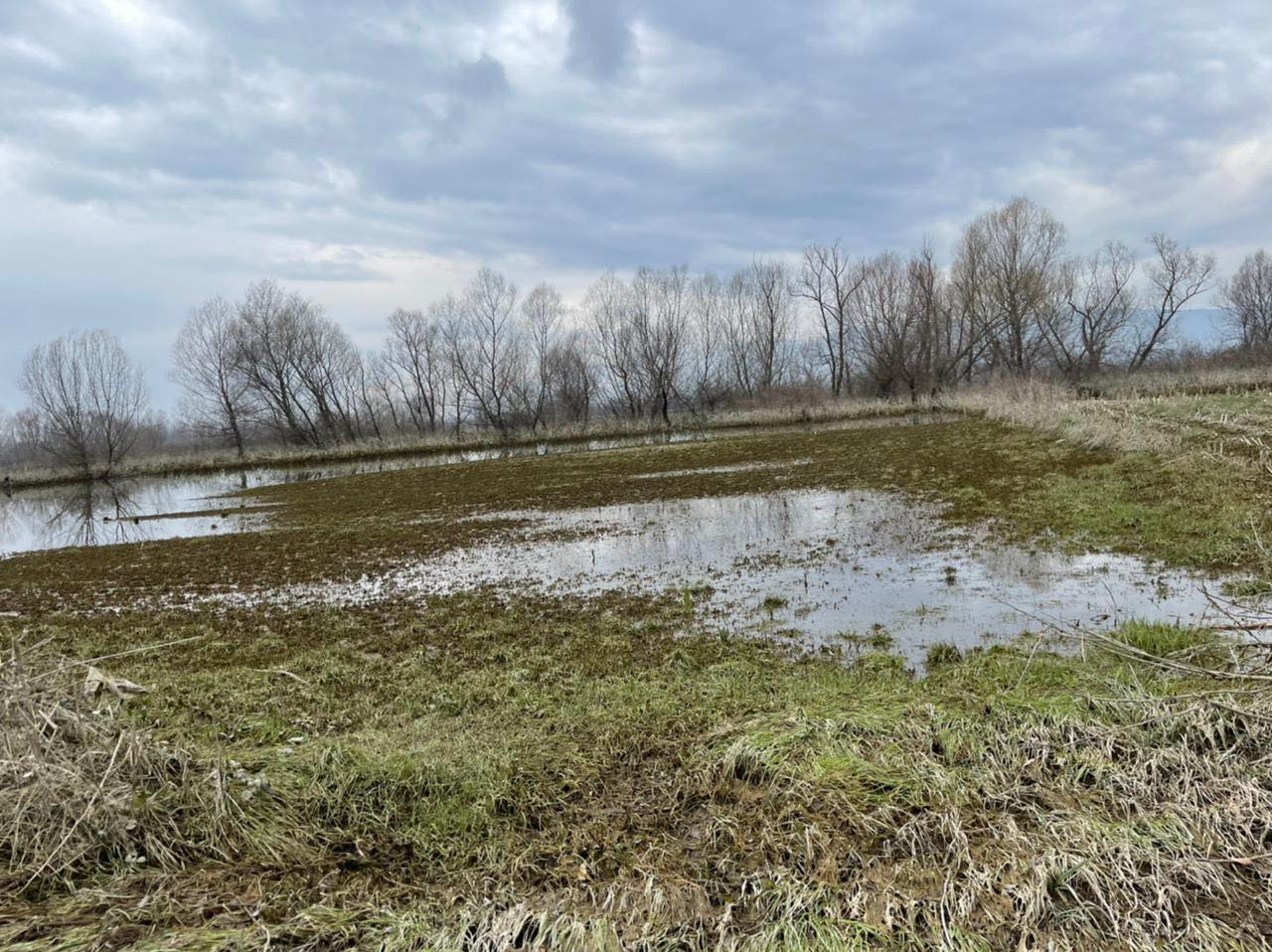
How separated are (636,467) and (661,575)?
15428 millimetres

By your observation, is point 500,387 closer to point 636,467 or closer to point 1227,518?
A: point 636,467

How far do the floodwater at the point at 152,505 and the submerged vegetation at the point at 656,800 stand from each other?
15.5m

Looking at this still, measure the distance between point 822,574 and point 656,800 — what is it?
19.3 ft

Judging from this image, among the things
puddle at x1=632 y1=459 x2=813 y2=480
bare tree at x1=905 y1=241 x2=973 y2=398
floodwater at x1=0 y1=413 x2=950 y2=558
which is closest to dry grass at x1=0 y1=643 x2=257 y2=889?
floodwater at x1=0 y1=413 x2=950 y2=558

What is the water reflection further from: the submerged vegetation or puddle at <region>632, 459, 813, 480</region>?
the submerged vegetation

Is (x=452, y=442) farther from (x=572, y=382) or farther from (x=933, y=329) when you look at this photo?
(x=933, y=329)

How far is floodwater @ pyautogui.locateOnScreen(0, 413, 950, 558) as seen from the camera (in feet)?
62.6

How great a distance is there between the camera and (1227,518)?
29.0ft

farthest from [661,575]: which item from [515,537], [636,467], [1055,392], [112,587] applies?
[1055,392]

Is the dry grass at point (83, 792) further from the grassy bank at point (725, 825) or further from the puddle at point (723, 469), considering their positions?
the puddle at point (723, 469)

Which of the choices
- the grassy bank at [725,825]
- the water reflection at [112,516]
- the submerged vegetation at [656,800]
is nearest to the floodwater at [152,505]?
the water reflection at [112,516]

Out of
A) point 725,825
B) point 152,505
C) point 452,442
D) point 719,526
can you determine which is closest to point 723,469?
point 719,526

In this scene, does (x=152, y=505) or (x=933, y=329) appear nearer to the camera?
(x=152, y=505)

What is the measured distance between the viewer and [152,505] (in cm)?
2717
